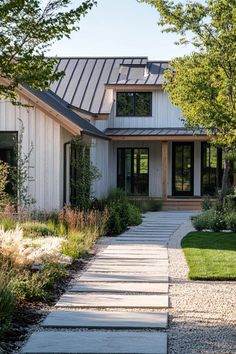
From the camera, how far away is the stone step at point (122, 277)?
888cm

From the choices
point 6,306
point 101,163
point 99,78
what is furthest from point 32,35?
point 99,78

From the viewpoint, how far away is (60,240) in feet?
37.1

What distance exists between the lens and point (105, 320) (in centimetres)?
641

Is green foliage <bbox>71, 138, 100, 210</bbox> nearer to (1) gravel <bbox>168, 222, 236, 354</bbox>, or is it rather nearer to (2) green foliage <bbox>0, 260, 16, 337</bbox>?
(1) gravel <bbox>168, 222, 236, 354</bbox>

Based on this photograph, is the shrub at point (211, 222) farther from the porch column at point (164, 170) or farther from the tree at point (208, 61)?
the porch column at point (164, 170)

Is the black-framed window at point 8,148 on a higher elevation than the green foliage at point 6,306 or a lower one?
higher

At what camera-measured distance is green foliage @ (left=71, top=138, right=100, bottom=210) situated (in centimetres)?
1784

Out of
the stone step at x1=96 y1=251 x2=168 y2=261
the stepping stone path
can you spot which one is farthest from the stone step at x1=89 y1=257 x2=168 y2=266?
the stone step at x1=96 y1=251 x2=168 y2=261

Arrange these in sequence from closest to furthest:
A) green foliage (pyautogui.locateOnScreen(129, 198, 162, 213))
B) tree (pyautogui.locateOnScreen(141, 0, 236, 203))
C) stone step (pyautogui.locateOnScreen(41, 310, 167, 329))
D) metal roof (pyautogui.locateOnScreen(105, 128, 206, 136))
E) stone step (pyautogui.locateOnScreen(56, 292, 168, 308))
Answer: stone step (pyautogui.locateOnScreen(41, 310, 167, 329)), stone step (pyautogui.locateOnScreen(56, 292, 168, 308)), tree (pyautogui.locateOnScreen(141, 0, 236, 203)), green foliage (pyautogui.locateOnScreen(129, 198, 162, 213)), metal roof (pyautogui.locateOnScreen(105, 128, 206, 136))

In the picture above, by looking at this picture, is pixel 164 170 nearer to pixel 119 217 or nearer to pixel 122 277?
pixel 119 217

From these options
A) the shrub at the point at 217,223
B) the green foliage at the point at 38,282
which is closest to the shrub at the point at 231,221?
the shrub at the point at 217,223

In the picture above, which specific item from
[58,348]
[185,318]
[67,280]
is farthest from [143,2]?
[58,348]

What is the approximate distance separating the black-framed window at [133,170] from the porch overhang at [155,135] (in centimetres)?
146

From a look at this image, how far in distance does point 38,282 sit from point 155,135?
16982 millimetres
